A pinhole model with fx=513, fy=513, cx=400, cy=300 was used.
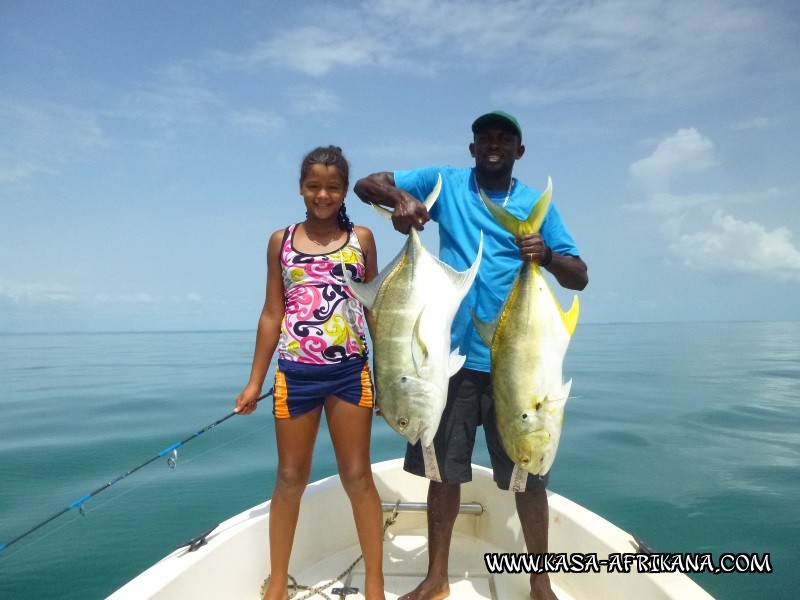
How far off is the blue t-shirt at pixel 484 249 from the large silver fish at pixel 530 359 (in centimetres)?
16

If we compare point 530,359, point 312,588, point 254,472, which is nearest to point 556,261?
point 530,359

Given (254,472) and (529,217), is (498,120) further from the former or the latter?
(254,472)

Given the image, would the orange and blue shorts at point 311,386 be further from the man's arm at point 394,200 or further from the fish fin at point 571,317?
the fish fin at point 571,317

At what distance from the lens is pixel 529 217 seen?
7.02 ft

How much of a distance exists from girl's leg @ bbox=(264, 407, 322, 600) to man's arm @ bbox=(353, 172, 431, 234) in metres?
0.92

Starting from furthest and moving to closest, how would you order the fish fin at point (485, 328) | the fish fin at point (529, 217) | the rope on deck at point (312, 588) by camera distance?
the rope on deck at point (312, 588) < the fish fin at point (485, 328) < the fish fin at point (529, 217)

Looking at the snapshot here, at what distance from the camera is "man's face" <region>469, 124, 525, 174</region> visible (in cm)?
244

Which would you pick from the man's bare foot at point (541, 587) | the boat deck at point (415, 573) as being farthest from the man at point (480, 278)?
the boat deck at point (415, 573)

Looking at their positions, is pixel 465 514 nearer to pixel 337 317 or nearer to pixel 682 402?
pixel 337 317

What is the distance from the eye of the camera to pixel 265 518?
274cm

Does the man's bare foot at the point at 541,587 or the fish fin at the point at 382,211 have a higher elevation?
the fish fin at the point at 382,211

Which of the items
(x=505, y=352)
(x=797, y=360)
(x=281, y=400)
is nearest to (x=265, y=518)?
(x=281, y=400)

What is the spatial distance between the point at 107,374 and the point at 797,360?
84.3 feet

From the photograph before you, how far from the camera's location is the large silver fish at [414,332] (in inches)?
80.9
